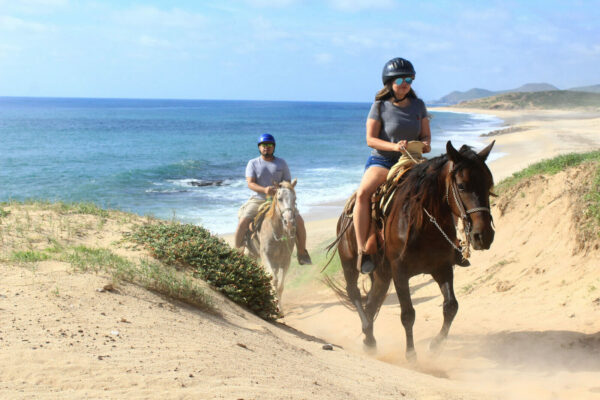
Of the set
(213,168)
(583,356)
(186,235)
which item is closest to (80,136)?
(213,168)

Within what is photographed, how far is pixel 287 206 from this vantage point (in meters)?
8.73

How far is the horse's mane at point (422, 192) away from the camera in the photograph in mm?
5539

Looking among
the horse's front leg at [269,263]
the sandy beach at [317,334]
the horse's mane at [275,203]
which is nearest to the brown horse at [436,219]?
the sandy beach at [317,334]

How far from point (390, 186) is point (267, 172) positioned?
3.83 metres

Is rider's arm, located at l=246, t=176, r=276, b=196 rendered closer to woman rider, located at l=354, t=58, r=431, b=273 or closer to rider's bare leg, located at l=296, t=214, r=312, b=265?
rider's bare leg, located at l=296, t=214, r=312, b=265

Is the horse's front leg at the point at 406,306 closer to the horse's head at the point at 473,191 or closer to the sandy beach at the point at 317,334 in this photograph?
the sandy beach at the point at 317,334

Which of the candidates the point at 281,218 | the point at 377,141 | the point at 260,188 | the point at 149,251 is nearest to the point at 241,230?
the point at 260,188

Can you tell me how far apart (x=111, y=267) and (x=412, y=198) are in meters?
3.68

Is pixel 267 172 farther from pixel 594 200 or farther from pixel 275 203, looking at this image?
pixel 594 200

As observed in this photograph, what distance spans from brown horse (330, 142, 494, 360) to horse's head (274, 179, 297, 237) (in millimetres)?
2311

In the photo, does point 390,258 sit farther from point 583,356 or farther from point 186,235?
point 186,235

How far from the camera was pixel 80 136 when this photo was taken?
6631 cm

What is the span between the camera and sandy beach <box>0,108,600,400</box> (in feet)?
12.4

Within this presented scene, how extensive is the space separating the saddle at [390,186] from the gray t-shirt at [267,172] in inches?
135
